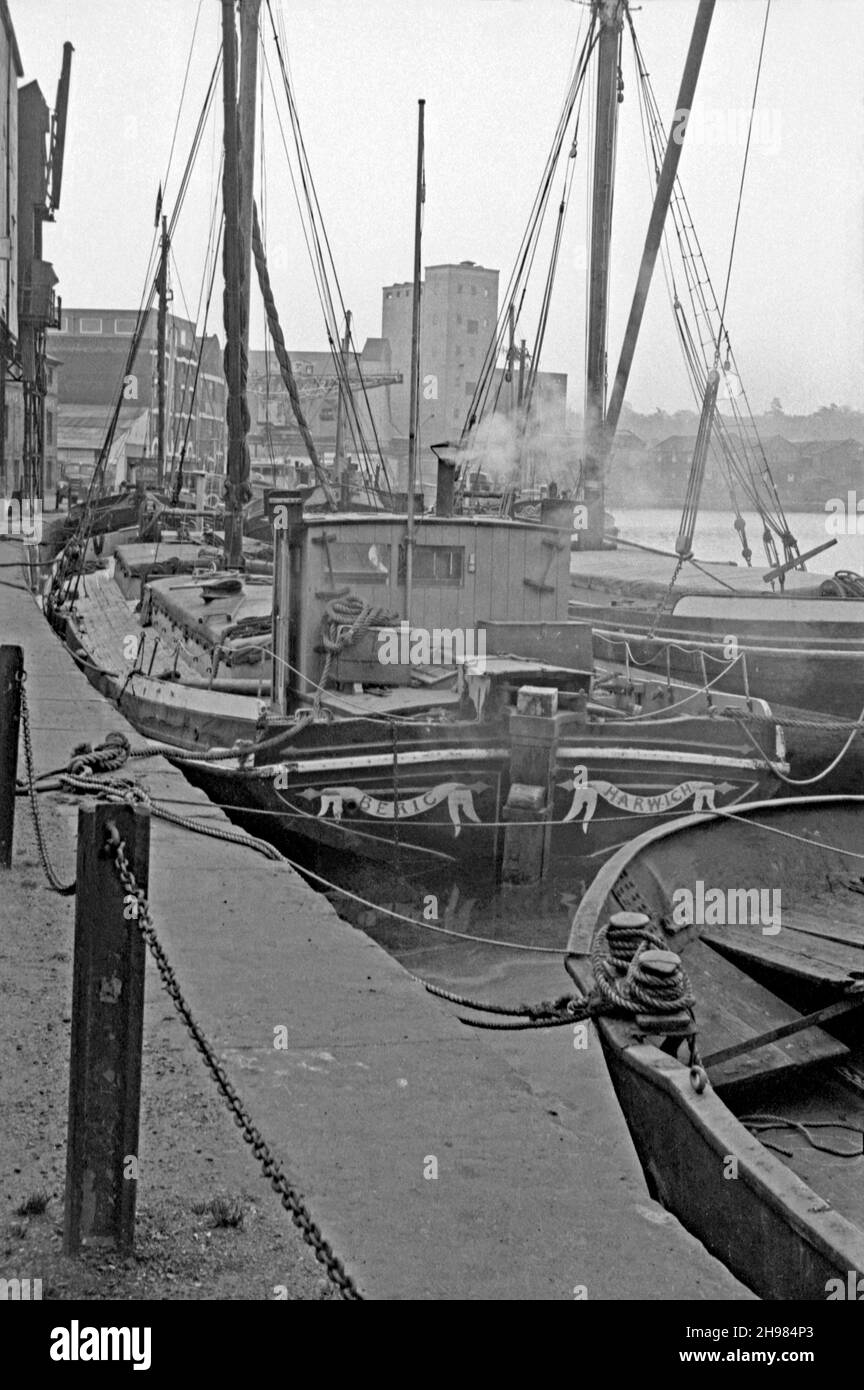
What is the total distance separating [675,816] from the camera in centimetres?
1076

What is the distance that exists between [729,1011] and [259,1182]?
402cm

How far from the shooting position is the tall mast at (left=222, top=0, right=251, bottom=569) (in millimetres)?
18156

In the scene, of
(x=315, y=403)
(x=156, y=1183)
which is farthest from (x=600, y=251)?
(x=315, y=403)

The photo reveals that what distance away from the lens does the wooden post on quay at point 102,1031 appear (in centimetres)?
306

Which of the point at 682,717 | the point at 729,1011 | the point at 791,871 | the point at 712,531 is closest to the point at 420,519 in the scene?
the point at 682,717

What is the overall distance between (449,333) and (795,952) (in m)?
72.7

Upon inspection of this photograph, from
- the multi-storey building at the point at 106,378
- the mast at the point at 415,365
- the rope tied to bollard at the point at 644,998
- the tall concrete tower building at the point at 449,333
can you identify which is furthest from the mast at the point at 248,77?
the tall concrete tower building at the point at 449,333

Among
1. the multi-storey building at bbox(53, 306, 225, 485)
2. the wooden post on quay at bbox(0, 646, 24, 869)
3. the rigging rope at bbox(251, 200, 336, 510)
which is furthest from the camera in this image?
the multi-storey building at bbox(53, 306, 225, 485)

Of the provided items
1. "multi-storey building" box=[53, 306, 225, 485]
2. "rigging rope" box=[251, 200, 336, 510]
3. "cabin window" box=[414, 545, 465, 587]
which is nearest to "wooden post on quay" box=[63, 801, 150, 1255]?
"cabin window" box=[414, 545, 465, 587]

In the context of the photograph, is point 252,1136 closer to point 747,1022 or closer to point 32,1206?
point 32,1206

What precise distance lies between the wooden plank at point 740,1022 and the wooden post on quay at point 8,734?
340 centimetres

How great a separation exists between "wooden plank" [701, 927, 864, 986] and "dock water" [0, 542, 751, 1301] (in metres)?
1.20

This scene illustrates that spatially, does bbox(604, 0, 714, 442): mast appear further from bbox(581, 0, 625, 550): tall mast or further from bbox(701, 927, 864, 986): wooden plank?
bbox(701, 927, 864, 986): wooden plank
